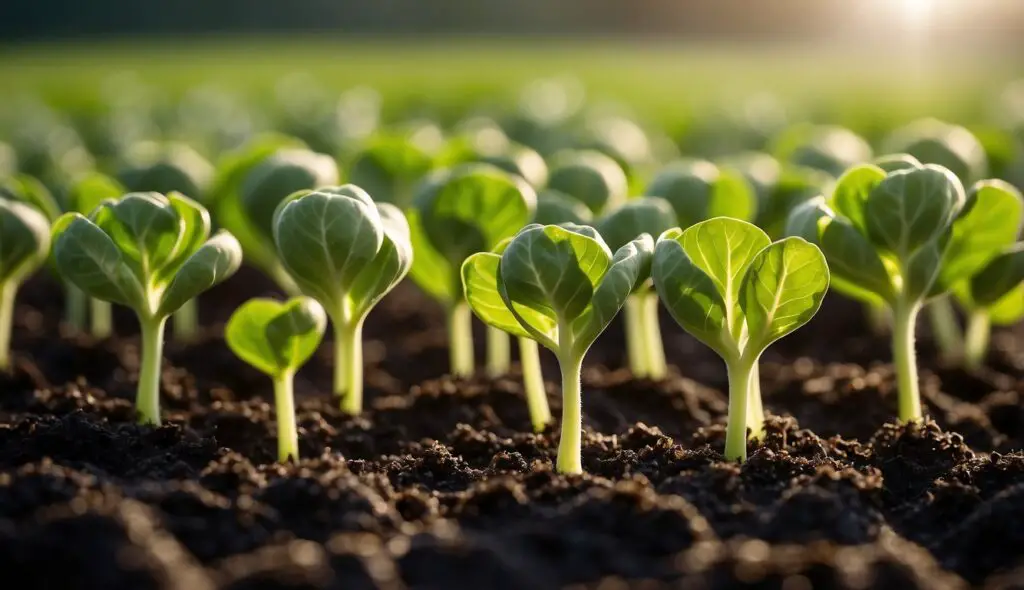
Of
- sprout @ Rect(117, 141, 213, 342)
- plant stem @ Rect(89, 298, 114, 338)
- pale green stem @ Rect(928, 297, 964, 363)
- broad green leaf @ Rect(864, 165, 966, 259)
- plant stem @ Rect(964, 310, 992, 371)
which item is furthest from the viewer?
plant stem @ Rect(89, 298, 114, 338)

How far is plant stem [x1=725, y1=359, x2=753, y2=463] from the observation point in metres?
2.43

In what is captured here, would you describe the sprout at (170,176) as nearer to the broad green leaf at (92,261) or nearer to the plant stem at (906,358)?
the broad green leaf at (92,261)

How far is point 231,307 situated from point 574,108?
4366 mm

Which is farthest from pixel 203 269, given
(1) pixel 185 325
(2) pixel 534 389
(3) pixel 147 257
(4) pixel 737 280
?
(1) pixel 185 325

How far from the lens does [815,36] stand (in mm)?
25000

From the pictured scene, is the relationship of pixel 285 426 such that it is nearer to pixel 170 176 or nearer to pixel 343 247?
pixel 343 247

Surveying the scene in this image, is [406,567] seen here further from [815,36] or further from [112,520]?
[815,36]

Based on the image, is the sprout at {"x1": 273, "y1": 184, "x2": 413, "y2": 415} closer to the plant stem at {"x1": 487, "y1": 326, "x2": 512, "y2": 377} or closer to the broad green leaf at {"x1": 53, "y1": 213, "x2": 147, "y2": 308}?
the broad green leaf at {"x1": 53, "y1": 213, "x2": 147, "y2": 308}

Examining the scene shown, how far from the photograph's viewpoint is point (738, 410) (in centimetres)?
243

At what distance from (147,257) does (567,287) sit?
3.44 feet

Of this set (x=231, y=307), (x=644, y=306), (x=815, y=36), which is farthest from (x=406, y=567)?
(x=815, y=36)

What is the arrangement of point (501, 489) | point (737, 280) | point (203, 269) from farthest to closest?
point (203, 269), point (737, 280), point (501, 489)

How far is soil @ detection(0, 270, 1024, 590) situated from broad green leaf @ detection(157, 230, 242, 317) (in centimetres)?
32

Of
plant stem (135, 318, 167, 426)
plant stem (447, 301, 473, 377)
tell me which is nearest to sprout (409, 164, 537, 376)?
plant stem (447, 301, 473, 377)
